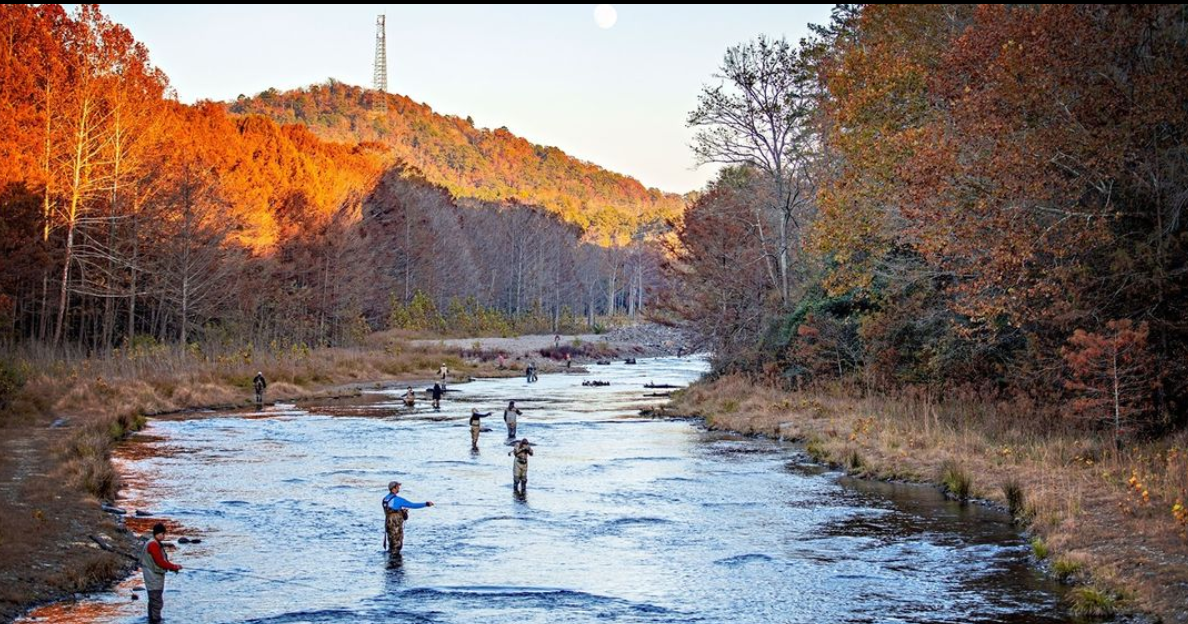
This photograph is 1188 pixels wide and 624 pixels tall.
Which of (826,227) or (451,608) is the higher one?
(826,227)

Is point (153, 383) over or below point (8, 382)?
below

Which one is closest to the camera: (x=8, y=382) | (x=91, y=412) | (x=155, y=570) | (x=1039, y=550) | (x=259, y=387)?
(x=155, y=570)

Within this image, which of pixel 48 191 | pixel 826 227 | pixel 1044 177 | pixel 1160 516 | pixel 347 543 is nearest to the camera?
pixel 1160 516

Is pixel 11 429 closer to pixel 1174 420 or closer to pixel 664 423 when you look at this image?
pixel 664 423

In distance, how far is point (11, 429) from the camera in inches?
1292

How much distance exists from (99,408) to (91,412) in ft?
2.80

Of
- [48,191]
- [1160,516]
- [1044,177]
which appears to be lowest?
[1160,516]

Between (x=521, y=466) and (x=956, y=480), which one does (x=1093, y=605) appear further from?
(x=521, y=466)

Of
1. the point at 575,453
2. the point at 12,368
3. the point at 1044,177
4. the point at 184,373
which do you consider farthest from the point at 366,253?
the point at 1044,177

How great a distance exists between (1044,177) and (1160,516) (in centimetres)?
771

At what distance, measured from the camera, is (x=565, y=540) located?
65.1ft

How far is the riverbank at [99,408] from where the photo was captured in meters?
16.2

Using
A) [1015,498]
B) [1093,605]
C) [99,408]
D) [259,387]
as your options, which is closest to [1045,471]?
[1015,498]

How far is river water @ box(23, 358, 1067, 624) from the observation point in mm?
14969
